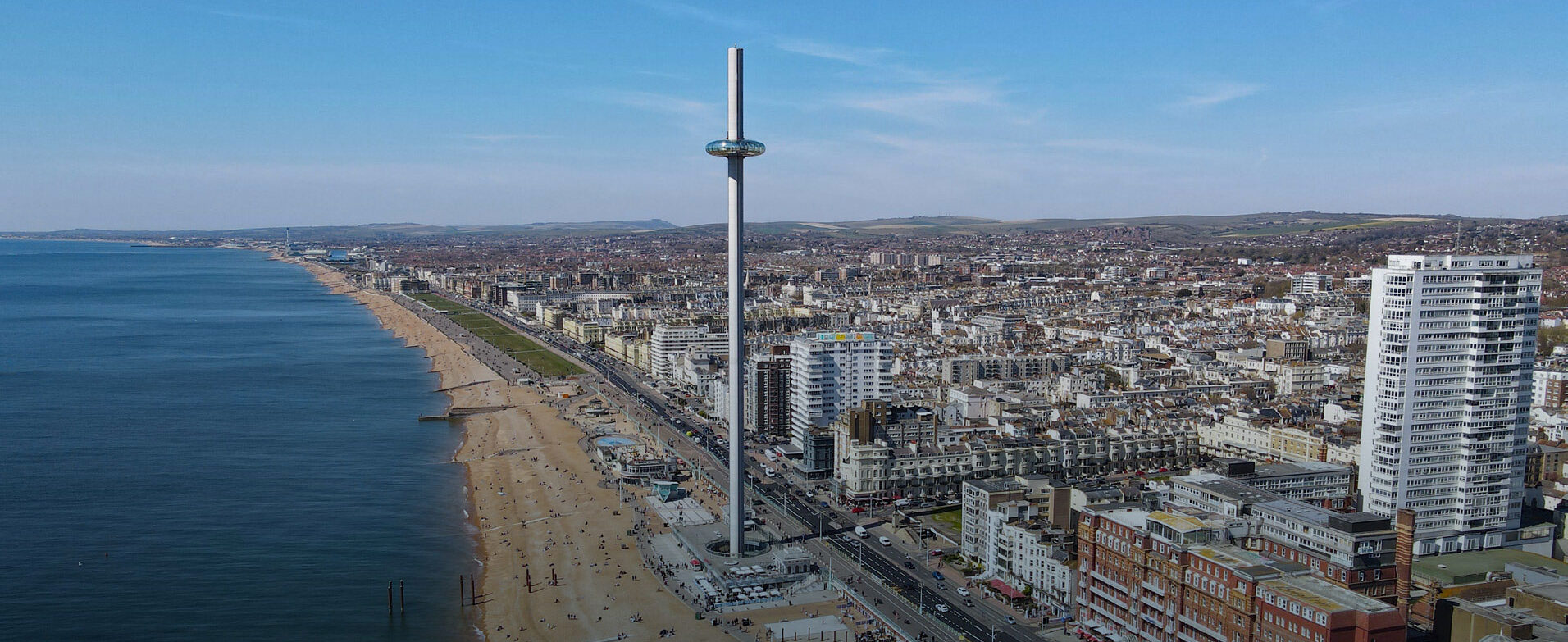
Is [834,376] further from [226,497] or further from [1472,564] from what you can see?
[1472,564]

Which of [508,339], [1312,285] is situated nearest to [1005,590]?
[508,339]

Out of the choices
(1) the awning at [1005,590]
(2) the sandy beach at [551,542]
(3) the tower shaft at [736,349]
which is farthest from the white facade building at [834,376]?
(1) the awning at [1005,590]

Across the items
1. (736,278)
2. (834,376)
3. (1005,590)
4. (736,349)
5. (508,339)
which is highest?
(736,278)

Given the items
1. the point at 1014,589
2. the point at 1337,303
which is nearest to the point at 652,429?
the point at 1014,589

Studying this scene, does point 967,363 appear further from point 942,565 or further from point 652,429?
point 942,565

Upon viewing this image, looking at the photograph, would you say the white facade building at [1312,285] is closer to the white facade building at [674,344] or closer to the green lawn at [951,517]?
the white facade building at [674,344]

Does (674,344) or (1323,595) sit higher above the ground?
(1323,595)

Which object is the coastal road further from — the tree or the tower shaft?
the tree
